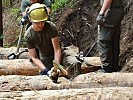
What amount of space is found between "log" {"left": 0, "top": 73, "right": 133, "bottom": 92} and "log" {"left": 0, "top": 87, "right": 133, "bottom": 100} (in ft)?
1.05

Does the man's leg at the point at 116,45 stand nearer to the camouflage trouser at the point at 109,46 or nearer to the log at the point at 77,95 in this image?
the camouflage trouser at the point at 109,46

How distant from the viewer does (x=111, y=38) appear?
18.5ft

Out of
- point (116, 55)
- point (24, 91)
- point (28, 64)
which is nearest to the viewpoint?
point (24, 91)

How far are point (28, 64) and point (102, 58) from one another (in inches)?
59.2

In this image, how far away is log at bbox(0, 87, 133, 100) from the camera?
3426 mm

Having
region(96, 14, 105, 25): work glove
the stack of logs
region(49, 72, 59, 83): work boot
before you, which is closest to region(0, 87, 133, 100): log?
the stack of logs

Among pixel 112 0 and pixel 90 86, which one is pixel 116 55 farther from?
pixel 90 86

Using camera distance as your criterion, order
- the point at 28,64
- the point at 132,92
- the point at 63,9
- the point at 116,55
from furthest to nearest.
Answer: the point at 63,9
the point at 28,64
the point at 116,55
the point at 132,92

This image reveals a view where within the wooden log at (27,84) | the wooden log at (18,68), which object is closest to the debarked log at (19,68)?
the wooden log at (18,68)

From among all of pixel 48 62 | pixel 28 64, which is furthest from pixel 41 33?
pixel 28 64

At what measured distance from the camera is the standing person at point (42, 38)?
5074 millimetres

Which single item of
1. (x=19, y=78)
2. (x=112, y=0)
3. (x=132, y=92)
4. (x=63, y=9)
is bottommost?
(x=63, y=9)

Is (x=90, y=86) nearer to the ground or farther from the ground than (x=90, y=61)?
farther from the ground

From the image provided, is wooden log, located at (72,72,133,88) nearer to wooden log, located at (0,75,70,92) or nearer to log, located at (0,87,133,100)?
wooden log, located at (0,75,70,92)
